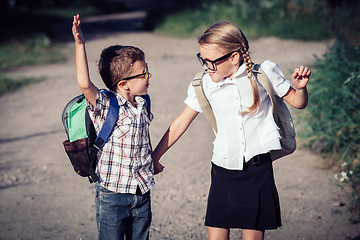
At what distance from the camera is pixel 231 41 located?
2.43 metres

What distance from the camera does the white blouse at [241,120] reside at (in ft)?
8.14

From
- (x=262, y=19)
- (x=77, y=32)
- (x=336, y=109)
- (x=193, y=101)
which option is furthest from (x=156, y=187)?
(x=262, y=19)

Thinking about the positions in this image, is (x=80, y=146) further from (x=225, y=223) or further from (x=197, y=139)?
(x=197, y=139)

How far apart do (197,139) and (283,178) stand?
1529mm

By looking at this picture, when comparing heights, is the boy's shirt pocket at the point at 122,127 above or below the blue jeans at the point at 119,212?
above

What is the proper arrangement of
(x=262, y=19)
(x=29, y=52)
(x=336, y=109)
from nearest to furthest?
1. (x=336, y=109)
2. (x=29, y=52)
3. (x=262, y=19)

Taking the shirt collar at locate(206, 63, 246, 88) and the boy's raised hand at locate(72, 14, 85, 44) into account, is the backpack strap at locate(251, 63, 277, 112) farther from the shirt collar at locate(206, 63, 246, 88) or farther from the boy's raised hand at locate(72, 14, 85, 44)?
the boy's raised hand at locate(72, 14, 85, 44)

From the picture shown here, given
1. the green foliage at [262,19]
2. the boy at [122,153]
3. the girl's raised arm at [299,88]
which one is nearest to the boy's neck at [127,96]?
the boy at [122,153]

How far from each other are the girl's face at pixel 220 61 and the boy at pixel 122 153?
0.35 m

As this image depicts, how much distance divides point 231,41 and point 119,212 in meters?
1.08

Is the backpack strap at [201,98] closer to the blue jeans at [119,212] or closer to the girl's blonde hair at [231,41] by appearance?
the girl's blonde hair at [231,41]

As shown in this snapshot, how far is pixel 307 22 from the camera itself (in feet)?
46.8

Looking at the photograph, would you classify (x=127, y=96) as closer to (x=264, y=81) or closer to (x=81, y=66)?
(x=81, y=66)

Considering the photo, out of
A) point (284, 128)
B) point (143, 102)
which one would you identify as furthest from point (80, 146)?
point (284, 128)
